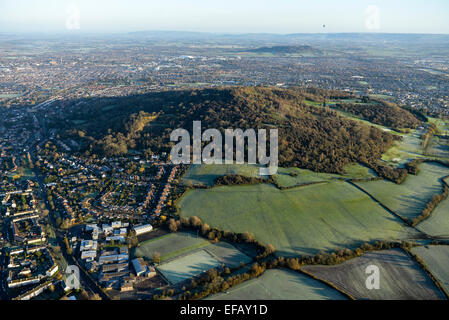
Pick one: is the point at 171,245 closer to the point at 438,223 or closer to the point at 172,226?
the point at 172,226

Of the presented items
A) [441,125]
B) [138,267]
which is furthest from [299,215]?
[441,125]

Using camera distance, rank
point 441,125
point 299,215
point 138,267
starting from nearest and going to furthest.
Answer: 1. point 138,267
2. point 299,215
3. point 441,125

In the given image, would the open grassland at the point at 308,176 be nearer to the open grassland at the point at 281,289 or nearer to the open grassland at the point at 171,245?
the open grassland at the point at 171,245

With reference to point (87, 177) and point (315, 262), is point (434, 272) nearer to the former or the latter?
point (315, 262)

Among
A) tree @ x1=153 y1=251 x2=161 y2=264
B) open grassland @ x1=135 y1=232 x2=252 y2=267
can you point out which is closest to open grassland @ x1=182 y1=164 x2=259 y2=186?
open grassland @ x1=135 y1=232 x2=252 y2=267

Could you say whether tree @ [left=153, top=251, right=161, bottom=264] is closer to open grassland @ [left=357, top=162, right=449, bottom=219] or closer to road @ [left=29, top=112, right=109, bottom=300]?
road @ [left=29, top=112, right=109, bottom=300]

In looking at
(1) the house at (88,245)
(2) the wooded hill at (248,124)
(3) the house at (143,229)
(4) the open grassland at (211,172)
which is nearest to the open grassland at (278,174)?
(4) the open grassland at (211,172)
